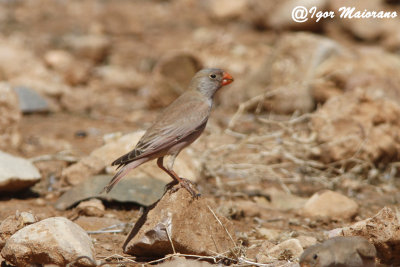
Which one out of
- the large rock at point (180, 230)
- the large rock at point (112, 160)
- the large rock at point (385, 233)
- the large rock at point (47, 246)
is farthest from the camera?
the large rock at point (112, 160)

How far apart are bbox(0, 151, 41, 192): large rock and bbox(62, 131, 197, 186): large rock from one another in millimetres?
495

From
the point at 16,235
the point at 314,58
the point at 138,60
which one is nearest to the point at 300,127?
the point at 314,58

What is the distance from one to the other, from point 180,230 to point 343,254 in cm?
122

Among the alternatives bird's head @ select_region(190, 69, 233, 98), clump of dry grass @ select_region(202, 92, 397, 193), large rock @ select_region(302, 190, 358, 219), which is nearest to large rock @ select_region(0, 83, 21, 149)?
clump of dry grass @ select_region(202, 92, 397, 193)

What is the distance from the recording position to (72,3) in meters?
15.9

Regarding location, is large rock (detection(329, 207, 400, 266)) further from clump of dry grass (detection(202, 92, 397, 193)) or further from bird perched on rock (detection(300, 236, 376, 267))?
clump of dry grass (detection(202, 92, 397, 193))

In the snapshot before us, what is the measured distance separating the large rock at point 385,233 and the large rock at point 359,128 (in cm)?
256

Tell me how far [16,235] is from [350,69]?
5.88m

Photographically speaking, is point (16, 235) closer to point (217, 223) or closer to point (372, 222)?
point (217, 223)

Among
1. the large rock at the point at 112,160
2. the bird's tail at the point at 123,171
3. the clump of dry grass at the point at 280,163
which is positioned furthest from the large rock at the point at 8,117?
the bird's tail at the point at 123,171

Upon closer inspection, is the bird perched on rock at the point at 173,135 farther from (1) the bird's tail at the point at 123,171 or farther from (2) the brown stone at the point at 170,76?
(2) the brown stone at the point at 170,76

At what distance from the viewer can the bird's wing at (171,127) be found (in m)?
4.49

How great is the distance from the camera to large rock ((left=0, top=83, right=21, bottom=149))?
6668 millimetres

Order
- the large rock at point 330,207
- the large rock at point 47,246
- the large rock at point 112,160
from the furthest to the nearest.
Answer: the large rock at point 112,160 < the large rock at point 330,207 < the large rock at point 47,246
